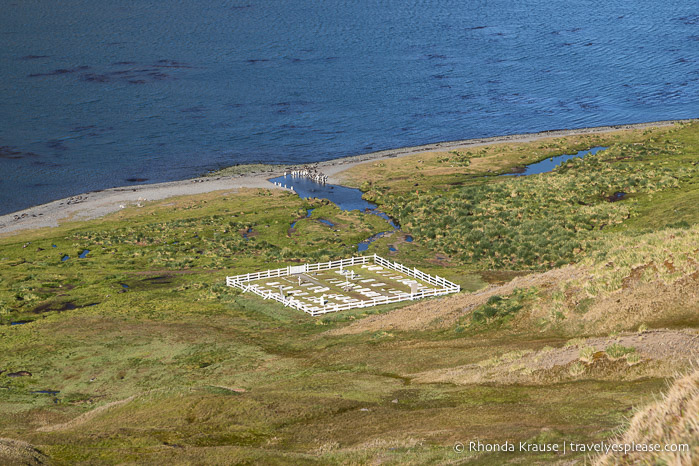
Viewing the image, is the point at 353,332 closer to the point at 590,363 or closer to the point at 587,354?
the point at 587,354

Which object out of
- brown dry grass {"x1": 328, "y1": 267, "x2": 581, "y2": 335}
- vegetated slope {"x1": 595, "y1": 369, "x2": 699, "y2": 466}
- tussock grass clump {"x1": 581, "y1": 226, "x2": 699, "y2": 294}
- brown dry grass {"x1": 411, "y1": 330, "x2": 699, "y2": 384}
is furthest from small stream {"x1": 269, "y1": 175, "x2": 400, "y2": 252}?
vegetated slope {"x1": 595, "y1": 369, "x2": 699, "y2": 466}

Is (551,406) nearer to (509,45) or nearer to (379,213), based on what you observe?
(379,213)

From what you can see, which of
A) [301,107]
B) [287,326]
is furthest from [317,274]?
[301,107]

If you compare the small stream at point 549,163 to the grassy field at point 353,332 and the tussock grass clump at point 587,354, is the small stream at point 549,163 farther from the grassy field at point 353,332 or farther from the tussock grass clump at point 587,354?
the tussock grass clump at point 587,354

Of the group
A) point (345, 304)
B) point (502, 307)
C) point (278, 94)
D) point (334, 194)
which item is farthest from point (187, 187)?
point (502, 307)

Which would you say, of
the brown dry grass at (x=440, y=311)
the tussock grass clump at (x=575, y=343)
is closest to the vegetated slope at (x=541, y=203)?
the brown dry grass at (x=440, y=311)

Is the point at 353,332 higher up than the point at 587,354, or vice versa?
the point at 587,354
